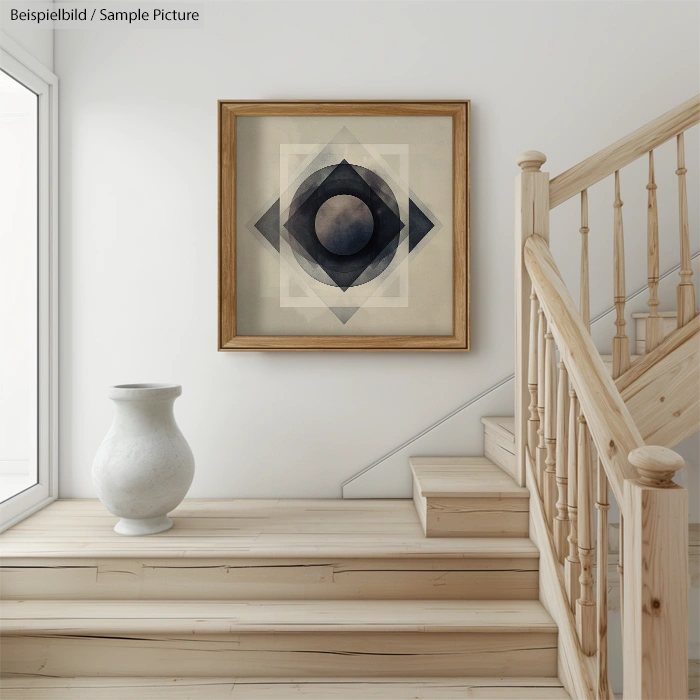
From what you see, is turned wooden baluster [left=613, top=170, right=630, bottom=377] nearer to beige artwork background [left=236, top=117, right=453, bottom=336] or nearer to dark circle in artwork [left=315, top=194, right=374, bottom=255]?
beige artwork background [left=236, top=117, right=453, bottom=336]

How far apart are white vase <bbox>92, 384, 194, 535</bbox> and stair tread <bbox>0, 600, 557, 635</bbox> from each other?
29 centimetres

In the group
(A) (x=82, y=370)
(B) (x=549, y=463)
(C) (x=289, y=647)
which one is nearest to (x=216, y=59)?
(A) (x=82, y=370)

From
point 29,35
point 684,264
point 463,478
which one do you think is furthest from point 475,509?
point 29,35

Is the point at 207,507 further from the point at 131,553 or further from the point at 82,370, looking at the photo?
the point at 82,370

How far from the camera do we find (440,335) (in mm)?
2354

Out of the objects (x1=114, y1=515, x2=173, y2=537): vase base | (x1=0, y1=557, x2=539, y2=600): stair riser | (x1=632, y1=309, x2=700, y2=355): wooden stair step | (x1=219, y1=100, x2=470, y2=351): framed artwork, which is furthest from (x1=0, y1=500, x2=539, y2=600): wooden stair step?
(x1=632, y1=309, x2=700, y2=355): wooden stair step

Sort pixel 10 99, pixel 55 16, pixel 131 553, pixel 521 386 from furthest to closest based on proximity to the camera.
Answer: pixel 55 16
pixel 10 99
pixel 521 386
pixel 131 553

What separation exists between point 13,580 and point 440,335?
1774 mm

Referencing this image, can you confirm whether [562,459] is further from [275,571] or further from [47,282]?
[47,282]

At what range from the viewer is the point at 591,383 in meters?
1.27

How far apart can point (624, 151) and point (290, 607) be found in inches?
70.5

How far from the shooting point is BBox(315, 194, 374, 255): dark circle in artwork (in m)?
2.33

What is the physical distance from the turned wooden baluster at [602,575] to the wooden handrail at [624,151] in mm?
991

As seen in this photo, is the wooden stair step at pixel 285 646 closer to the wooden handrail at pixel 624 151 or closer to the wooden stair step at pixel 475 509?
the wooden stair step at pixel 475 509
